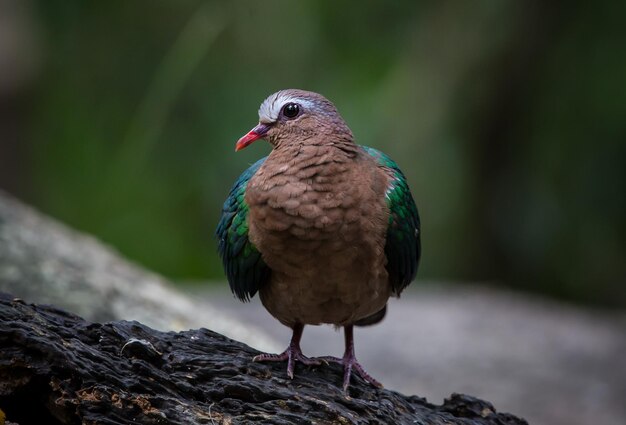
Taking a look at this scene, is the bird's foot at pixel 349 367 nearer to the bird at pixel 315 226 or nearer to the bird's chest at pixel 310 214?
the bird at pixel 315 226

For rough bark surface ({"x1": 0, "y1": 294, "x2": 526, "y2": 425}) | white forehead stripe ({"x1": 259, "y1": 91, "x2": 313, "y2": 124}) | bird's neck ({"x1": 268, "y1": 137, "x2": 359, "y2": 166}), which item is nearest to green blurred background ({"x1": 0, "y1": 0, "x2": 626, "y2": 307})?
white forehead stripe ({"x1": 259, "y1": 91, "x2": 313, "y2": 124})

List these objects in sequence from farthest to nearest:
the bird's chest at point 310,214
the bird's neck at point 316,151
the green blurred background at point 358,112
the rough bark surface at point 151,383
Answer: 1. the green blurred background at point 358,112
2. the bird's neck at point 316,151
3. the bird's chest at point 310,214
4. the rough bark surface at point 151,383

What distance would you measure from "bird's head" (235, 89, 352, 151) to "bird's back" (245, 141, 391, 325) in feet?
0.26

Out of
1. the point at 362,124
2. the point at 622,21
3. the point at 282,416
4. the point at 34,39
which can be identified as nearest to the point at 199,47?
the point at 362,124

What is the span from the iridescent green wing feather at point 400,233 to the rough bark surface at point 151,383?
0.51m

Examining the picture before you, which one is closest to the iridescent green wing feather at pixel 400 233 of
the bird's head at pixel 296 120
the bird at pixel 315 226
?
the bird at pixel 315 226

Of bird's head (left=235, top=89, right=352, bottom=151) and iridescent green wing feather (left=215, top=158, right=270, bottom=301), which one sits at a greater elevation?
bird's head (left=235, top=89, right=352, bottom=151)

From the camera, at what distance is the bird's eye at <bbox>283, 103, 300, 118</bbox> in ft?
13.1

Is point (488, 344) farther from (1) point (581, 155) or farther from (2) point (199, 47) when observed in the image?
(2) point (199, 47)

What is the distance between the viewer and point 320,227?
3684 millimetres

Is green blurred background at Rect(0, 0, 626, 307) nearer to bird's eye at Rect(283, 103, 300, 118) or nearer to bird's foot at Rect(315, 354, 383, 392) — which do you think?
bird's eye at Rect(283, 103, 300, 118)

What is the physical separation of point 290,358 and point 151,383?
0.73 metres

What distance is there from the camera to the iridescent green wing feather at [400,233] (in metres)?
3.96

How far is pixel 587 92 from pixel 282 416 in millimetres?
6662
